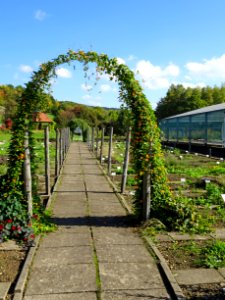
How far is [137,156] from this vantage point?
6645 mm

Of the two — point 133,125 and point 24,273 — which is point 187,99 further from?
point 24,273

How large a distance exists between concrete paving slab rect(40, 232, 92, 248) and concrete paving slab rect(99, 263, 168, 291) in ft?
3.08

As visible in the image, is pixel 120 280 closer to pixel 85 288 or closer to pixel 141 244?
pixel 85 288

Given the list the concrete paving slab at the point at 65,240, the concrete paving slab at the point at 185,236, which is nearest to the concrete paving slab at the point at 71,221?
the concrete paving slab at the point at 65,240

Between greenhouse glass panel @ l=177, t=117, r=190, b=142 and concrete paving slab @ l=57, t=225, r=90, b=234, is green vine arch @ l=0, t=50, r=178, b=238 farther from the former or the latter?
greenhouse glass panel @ l=177, t=117, r=190, b=142

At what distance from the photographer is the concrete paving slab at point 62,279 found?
4039 millimetres

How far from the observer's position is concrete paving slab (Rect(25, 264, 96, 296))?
13.3 feet

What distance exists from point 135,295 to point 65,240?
6.59ft

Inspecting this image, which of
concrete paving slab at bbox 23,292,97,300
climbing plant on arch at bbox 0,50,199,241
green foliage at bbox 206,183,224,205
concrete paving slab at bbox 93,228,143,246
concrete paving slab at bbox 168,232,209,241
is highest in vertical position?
climbing plant on arch at bbox 0,50,199,241

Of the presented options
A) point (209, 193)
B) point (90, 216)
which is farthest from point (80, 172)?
point (90, 216)

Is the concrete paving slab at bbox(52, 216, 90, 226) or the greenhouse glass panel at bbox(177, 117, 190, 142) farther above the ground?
the greenhouse glass panel at bbox(177, 117, 190, 142)

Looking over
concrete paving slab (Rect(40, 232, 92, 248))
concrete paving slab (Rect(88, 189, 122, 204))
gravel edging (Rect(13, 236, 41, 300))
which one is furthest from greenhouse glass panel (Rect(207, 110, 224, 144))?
gravel edging (Rect(13, 236, 41, 300))

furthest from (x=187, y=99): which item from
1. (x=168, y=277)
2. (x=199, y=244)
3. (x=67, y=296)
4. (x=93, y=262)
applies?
(x=67, y=296)

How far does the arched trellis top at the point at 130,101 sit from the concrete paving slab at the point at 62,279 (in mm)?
2376
